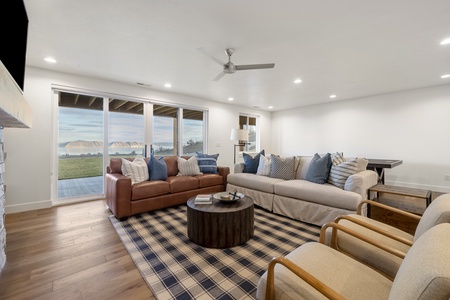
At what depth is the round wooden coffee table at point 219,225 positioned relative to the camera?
2086mm

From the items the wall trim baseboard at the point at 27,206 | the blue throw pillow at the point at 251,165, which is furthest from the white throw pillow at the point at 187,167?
the wall trim baseboard at the point at 27,206

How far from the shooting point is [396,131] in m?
4.82

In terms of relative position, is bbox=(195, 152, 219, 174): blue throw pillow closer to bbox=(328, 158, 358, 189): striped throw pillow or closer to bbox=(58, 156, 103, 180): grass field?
bbox=(58, 156, 103, 180): grass field

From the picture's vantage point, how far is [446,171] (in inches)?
167

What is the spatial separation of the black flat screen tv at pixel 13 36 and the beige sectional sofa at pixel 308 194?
126 inches

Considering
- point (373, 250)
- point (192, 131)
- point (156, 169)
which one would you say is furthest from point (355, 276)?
point (192, 131)

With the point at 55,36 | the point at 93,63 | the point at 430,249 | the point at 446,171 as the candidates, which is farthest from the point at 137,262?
the point at 446,171

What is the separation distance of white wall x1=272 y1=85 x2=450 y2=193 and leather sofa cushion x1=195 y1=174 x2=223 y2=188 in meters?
3.90

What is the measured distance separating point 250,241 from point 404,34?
304 cm

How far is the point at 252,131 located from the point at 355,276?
20.8 feet

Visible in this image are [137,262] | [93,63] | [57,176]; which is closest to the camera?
[137,262]

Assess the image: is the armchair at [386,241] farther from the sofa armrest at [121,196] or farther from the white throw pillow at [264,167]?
the sofa armrest at [121,196]

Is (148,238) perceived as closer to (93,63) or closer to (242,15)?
(242,15)

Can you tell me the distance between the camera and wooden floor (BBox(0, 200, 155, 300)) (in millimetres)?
1515
